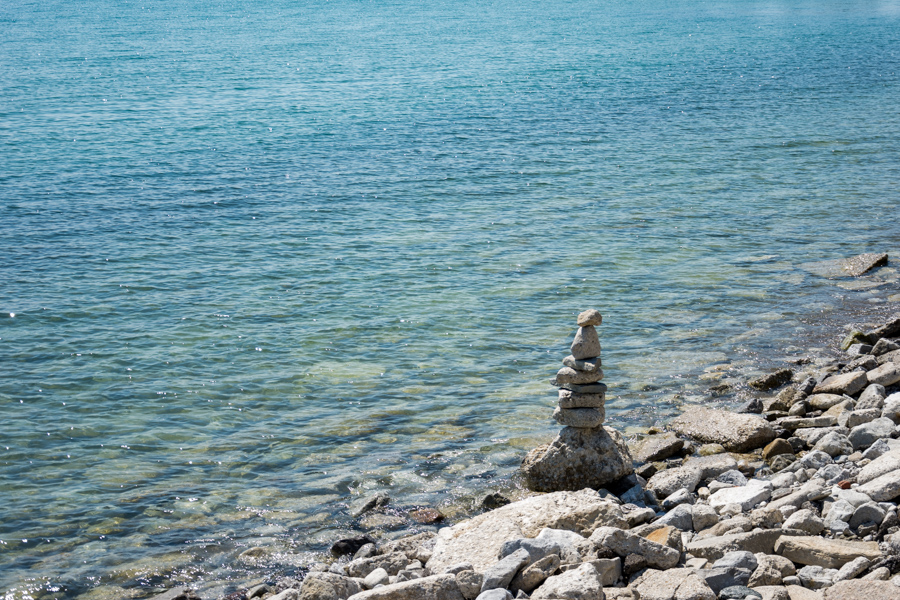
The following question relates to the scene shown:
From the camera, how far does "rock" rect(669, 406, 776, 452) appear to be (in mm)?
13352

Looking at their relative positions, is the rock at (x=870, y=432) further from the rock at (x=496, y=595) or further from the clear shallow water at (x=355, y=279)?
the rock at (x=496, y=595)

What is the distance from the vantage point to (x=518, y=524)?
34.5ft

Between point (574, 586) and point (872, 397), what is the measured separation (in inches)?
298

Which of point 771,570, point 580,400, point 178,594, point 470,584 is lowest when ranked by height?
point 178,594

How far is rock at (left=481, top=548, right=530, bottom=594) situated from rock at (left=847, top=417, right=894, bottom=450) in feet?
18.4

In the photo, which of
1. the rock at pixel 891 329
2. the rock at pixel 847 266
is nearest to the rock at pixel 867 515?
the rock at pixel 891 329

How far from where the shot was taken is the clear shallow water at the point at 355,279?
44.2 feet

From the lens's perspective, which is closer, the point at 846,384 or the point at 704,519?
the point at 704,519

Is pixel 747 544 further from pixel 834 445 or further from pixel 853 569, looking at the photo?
pixel 834 445

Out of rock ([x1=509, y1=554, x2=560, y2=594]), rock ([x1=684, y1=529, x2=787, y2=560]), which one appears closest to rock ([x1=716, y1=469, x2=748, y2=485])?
rock ([x1=684, y1=529, x2=787, y2=560])

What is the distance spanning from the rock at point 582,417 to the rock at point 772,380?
4.88 meters

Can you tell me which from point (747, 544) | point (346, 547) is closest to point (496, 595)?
point (747, 544)

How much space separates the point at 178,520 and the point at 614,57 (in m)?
65.9

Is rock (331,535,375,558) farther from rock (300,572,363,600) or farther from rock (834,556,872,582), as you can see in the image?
rock (834,556,872,582)
